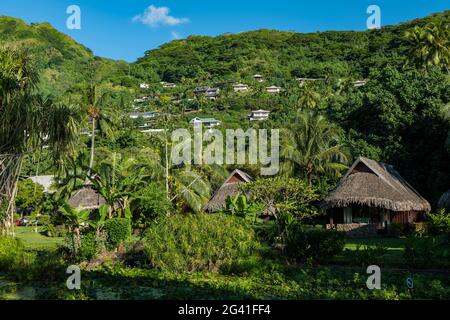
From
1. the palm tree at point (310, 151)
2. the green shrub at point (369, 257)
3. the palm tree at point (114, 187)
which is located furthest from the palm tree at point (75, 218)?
the palm tree at point (310, 151)

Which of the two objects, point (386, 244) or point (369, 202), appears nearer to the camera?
point (386, 244)

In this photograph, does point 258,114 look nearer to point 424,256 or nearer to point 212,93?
point 212,93

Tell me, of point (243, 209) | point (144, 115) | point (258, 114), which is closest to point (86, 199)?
point (243, 209)

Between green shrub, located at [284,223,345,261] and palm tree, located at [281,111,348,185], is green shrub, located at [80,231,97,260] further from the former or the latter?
palm tree, located at [281,111,348,185]

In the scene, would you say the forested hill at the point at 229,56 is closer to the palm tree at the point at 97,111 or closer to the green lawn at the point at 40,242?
the palm tree at the point at 97,111

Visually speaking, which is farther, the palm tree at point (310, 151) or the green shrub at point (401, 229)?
the palm tree at point (310, 151)

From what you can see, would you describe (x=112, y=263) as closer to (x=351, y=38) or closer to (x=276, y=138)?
(x=276, y=138)
